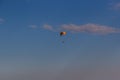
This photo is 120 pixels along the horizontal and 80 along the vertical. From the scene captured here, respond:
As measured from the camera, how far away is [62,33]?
274ft

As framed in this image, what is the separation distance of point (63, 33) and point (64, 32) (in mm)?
1335

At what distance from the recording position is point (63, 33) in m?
82.1

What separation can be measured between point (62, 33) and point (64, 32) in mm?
2789

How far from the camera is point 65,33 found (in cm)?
8131

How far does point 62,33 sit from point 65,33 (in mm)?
2433

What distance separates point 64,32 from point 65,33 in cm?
71

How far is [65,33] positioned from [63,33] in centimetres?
104

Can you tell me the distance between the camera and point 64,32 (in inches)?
3182

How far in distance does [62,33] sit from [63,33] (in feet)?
4.86
